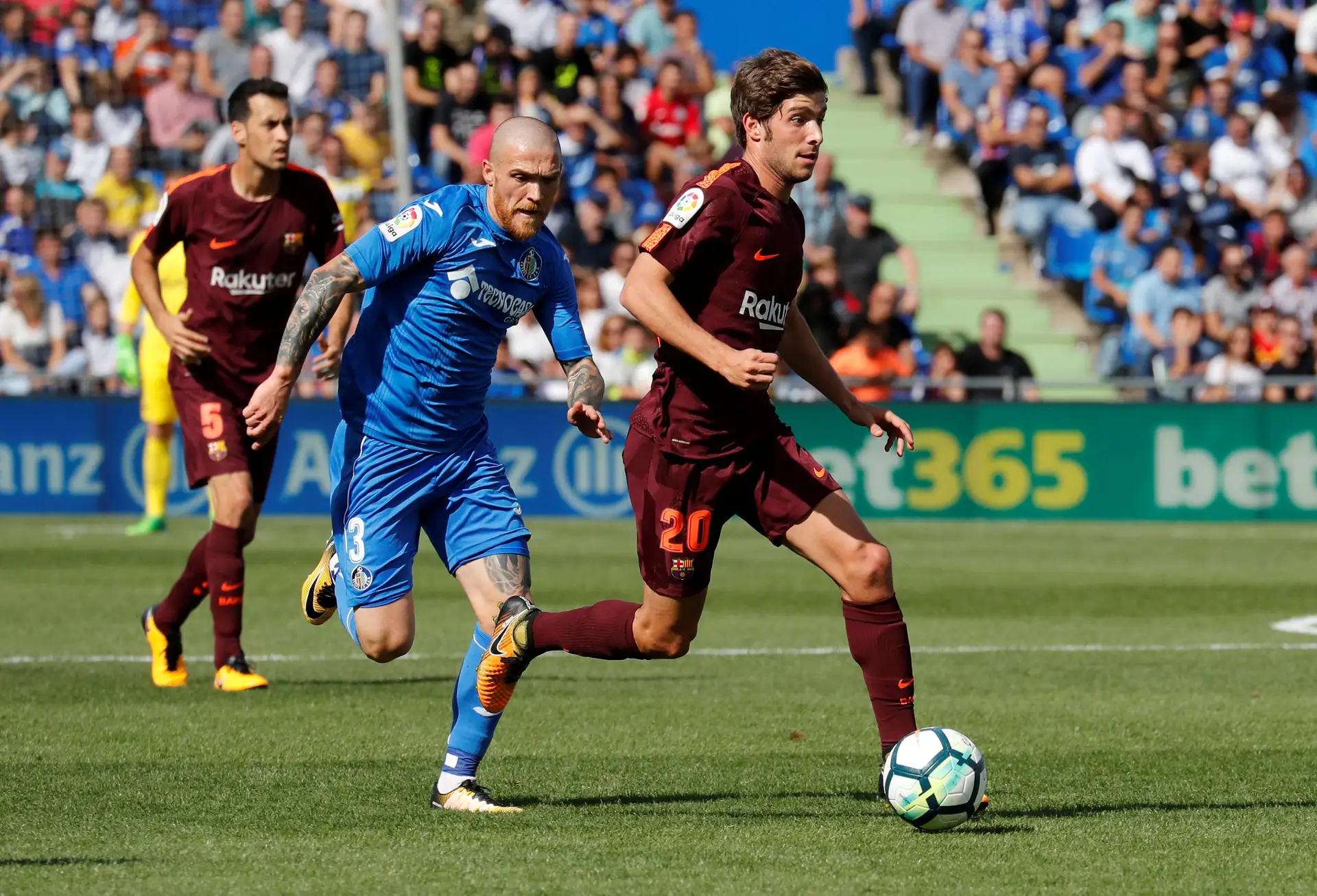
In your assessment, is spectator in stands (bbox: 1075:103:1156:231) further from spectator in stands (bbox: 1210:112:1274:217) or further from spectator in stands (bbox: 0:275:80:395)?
spectator in stands (bbox: 0:275:80:395)

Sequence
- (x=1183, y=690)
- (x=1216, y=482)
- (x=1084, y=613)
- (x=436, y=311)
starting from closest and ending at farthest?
(x=436, y=311) → (x=1183, y=690) → (x=1084, y=613) → (x=1216, y=482)

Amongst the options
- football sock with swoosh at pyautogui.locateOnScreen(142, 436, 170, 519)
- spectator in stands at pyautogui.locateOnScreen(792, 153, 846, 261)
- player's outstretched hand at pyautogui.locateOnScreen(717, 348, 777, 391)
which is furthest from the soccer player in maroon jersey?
spectator in stands at pyautogui.locateOnScreen(792, 153, 846, 261)

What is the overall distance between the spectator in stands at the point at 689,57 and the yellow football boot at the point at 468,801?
59.7ft

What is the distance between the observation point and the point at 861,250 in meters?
21.1

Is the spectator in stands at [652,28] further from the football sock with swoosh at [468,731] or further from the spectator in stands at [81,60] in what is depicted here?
the football sock with swoosh at [468,731]

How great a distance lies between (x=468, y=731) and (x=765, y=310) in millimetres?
1591

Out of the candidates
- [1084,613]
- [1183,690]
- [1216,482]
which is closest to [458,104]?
[1216,482]

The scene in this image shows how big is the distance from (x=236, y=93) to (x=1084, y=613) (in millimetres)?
6188

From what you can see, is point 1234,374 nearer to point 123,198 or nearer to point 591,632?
point 123,198

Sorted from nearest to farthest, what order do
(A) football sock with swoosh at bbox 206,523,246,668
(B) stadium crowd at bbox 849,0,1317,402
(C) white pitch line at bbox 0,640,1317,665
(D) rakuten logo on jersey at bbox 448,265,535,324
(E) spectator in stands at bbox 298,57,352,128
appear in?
(D) rakuten logo on jersey at bbox 448,265,535,324 < (A) football sock with swoosh at bbox 206,523,246,668 < (C) white pitch line at bbox 0,640,1317,665 < (B) stadium crowd at bbox 849,0,1317,402 < (E) spectator in stands at bbox 298,57,352,128

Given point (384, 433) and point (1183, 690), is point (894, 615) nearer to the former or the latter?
point (384, 433)

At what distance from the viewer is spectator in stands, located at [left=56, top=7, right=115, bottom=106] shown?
74.1ft

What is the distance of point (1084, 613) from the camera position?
12.3m

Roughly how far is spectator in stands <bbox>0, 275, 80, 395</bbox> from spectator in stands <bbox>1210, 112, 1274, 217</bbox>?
13.0m
